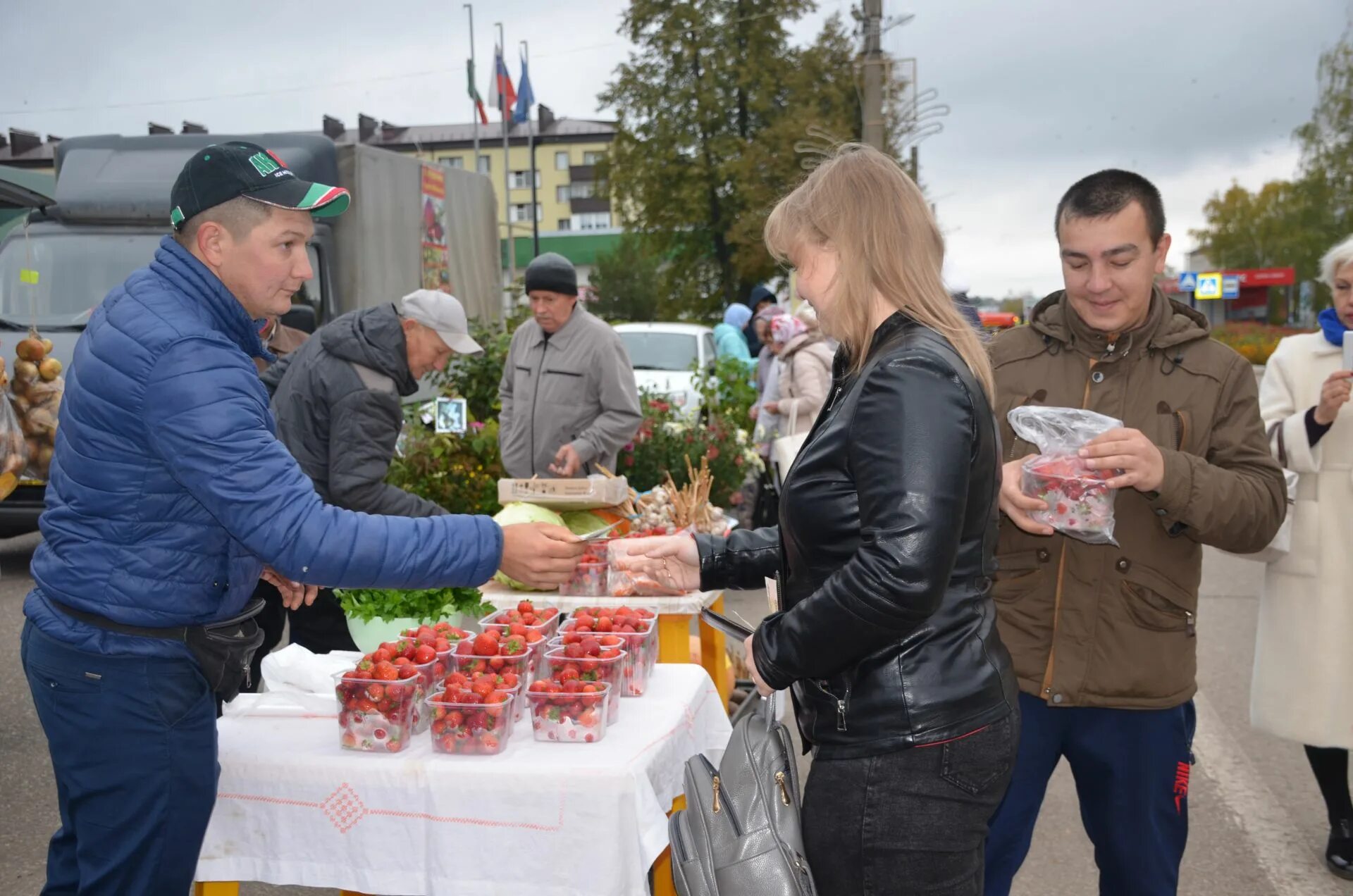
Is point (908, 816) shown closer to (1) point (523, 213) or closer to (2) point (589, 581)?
(2) point (589, 581)

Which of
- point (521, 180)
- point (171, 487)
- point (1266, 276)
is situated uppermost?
point (521, 180)

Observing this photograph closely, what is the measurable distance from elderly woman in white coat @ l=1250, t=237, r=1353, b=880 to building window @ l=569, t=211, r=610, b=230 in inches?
3593

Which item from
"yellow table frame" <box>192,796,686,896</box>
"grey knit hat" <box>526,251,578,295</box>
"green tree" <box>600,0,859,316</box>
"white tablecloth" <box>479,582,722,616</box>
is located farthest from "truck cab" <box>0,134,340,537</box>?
"green tree" <box>600,0,859,316</box>

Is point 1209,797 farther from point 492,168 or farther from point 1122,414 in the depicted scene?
point 492,168

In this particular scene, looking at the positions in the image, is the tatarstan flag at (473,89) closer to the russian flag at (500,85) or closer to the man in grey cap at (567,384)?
the russian flag at (500,85)

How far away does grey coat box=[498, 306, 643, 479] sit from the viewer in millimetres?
6219

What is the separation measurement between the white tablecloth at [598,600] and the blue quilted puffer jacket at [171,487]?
1.59m

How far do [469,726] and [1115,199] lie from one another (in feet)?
6.80

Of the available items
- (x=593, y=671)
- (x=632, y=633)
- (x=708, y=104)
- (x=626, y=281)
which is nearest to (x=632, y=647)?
(x=632, y=633)

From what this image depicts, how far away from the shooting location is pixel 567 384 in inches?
245

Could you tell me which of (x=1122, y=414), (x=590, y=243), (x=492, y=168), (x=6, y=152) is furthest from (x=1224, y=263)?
(x=1122, y=414)

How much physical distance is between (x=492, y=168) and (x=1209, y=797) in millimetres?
93193

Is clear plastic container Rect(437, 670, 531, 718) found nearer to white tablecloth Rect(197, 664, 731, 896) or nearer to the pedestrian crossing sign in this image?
white tablecloth Rect(197, 664, 731, 896)

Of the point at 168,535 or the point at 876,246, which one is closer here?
the point at 876,246
